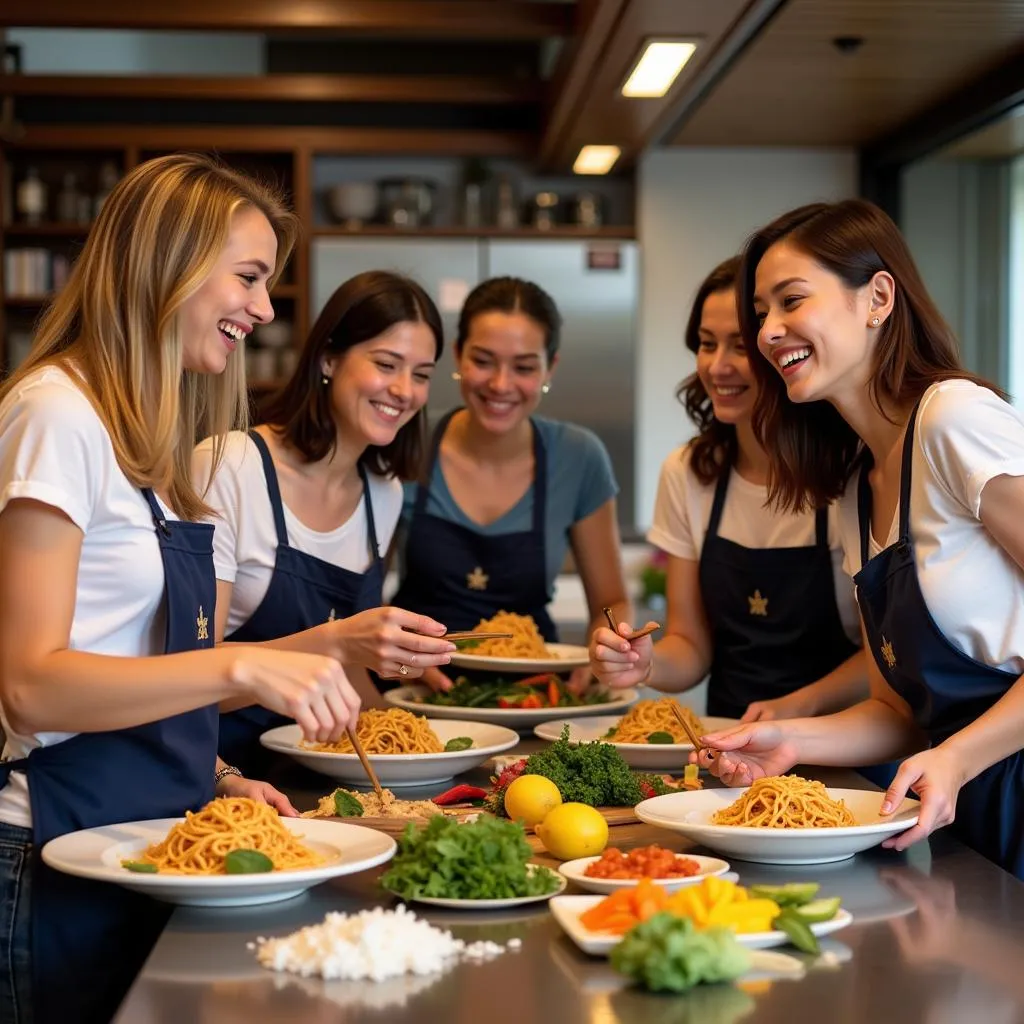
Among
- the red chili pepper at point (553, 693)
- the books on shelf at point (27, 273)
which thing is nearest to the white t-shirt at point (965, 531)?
the red chili pepper at point (553, 693)

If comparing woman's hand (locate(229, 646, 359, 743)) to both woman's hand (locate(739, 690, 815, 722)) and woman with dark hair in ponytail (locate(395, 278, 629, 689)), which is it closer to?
woman's hand (locate(739, 690, 815, 722))

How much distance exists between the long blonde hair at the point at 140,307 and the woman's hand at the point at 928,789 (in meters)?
1.12

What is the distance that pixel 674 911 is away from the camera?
1.52 m

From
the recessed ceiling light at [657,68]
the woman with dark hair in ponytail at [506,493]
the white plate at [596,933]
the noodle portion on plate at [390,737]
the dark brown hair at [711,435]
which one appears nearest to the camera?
the white plate at [596,933]

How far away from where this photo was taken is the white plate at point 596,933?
5.01 ft

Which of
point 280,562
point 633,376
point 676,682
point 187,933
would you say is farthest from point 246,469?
point 633,376

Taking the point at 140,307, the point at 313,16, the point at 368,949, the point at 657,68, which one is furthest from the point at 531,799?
the point at 313,16

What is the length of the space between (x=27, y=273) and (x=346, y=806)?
5319 mm

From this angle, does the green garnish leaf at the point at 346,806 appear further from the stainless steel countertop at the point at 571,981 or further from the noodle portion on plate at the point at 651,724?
the noodle portion on plate at the point at 651,724

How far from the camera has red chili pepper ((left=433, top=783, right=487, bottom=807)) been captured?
2.29 m

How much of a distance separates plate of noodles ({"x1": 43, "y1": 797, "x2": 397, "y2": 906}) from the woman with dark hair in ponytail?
1.73 meters

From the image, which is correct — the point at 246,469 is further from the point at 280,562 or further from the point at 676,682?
the point at 676,682

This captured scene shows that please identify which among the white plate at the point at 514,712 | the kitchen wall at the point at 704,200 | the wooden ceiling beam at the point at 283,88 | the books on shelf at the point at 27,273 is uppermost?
the wooden ceiling beam at the point at 283,88

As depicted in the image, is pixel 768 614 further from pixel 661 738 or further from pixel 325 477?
pixel 325 477
